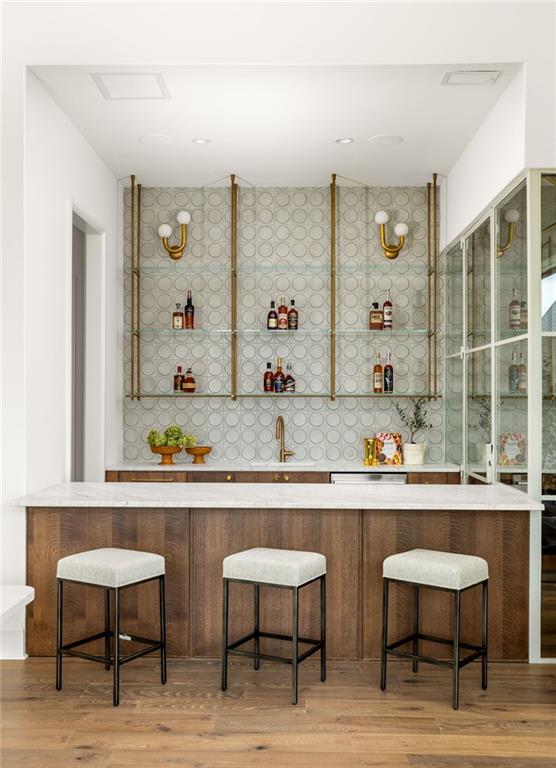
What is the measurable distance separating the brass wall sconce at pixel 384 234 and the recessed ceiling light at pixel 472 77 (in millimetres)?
1689

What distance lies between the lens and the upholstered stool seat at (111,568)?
322 centimetres

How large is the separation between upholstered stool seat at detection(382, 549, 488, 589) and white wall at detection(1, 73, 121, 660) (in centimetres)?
178

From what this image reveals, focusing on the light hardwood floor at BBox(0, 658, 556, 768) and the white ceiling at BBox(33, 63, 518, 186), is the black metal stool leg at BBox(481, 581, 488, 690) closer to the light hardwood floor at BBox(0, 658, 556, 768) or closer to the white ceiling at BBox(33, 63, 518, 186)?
the light hardwood floor at BBox(0, 658, 556, 768)

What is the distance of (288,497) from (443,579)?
831mm

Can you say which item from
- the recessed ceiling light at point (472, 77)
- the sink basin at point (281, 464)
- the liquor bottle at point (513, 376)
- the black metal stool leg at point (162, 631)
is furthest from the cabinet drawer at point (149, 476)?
the recessed ceiling light at point (472, 77)

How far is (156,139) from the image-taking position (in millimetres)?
4746

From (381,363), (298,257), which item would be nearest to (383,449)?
(381,363)

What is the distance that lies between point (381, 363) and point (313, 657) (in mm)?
2562

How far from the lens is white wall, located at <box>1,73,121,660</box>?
3729 millimetres

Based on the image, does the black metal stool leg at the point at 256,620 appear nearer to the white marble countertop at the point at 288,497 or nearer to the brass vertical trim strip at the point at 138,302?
the white marble countertop at the point at 288,497

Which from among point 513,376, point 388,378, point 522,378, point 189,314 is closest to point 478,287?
point 513,376

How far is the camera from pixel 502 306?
4.14 meters

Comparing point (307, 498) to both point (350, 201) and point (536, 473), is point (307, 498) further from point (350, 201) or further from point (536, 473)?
point (350, 201)

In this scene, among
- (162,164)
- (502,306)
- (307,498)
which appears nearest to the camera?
(307,498)
